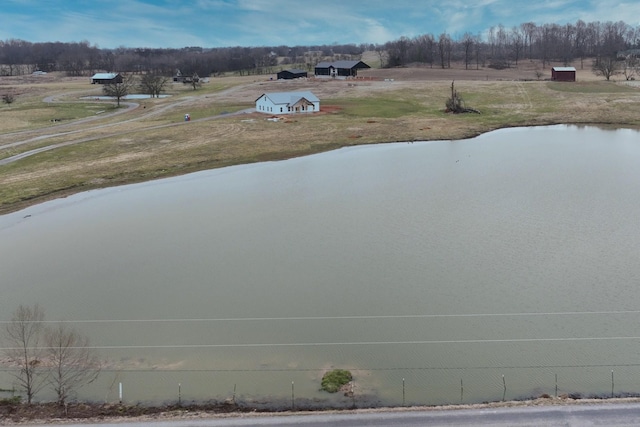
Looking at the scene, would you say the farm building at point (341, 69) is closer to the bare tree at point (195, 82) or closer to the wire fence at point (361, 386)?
the bare tree at point (195, 82)

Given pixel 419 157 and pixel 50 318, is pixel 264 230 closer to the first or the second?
pixel 50 318

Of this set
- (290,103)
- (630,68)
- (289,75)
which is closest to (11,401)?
(290,103)

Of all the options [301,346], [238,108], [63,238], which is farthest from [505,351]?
[238,108]

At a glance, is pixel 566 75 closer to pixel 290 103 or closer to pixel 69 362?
pixel 290 103

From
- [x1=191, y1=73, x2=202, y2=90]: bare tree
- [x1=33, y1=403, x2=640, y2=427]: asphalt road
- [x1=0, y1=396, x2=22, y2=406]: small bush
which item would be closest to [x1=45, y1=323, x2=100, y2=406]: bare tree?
[x1=0, y1=396, x2=22, y2=406]: small bush

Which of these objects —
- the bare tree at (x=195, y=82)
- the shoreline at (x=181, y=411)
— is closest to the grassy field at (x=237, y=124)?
the bare tree at (x=195, y=82)

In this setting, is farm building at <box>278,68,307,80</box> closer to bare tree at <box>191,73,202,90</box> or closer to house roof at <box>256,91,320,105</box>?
bare tree at <box>191,73,202,90</box>
